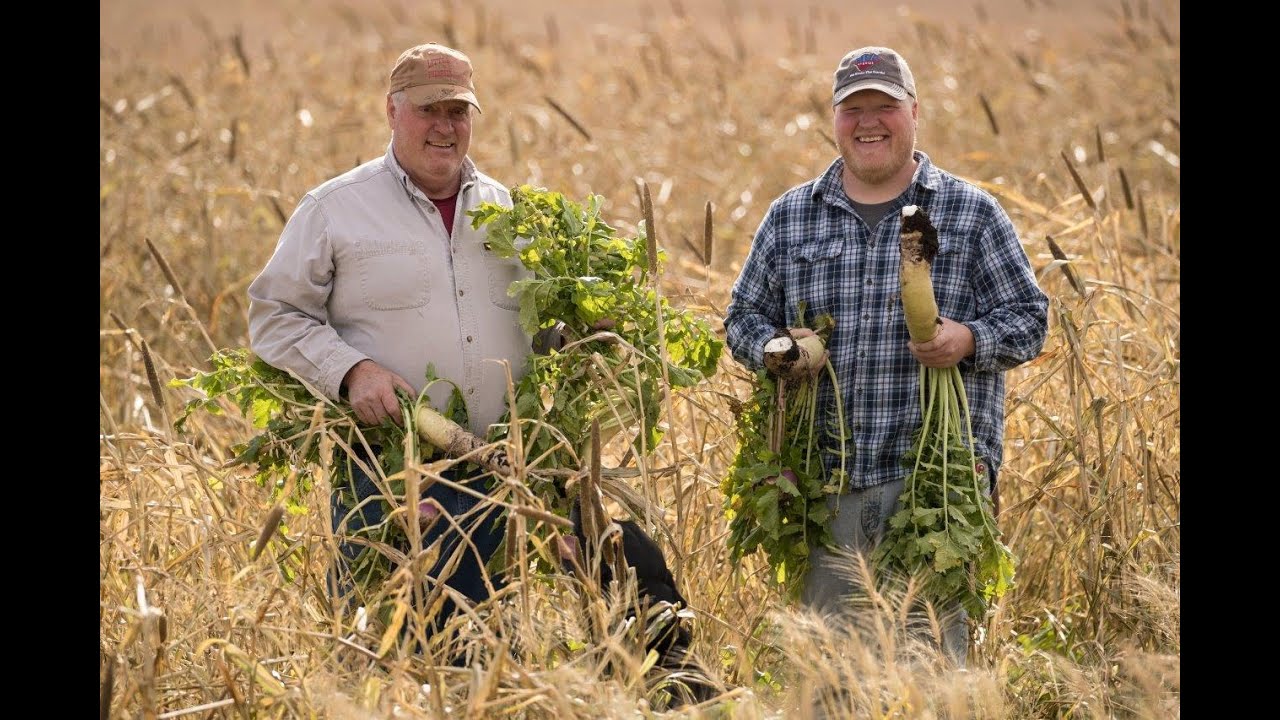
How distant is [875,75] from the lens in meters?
3.89

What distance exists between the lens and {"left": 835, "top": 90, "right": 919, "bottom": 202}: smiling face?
3.93 m

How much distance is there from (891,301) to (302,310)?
66.4 inches

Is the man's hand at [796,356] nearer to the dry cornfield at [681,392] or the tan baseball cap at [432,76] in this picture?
the dry cornfield at [681,392]

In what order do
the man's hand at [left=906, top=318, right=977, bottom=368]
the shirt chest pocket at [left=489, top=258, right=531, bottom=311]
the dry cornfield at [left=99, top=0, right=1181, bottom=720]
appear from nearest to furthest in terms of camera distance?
the dry cornfield at [left=99, top=0, right=1181, bottom=720]
the man's hand at [left=906, top=318, right=977, bottom=368]
the shirt chest pocket at [left=489, top=258, right=531, bottom=311]

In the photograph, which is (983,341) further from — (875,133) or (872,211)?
(875,133)

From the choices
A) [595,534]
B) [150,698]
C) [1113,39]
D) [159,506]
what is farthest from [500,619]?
[1113,39]

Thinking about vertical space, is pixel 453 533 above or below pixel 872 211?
below

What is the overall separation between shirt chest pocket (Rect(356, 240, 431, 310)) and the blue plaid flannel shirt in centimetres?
94

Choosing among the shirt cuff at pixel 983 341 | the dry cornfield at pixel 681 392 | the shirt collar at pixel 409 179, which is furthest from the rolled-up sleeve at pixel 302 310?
the shirt cuff at pixel 983 341

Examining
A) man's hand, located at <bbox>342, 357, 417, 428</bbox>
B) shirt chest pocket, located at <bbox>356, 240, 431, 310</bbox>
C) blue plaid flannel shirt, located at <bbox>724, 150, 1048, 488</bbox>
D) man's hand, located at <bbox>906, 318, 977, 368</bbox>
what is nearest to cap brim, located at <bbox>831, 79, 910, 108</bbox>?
blue plaid flannel shirt, located at <bbox>724, 150, 1048, 488</bbox>

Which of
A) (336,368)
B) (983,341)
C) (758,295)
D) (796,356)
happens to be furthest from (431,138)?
(983,341)

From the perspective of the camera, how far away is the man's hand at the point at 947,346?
3.83 meters

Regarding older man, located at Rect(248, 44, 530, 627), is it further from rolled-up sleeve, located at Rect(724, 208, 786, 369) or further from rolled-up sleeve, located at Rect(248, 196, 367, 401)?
rolled-up sleeve, located at Rect(724, 208, 786, 369)

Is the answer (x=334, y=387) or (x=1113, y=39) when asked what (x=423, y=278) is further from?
(x=1113, y=39)
